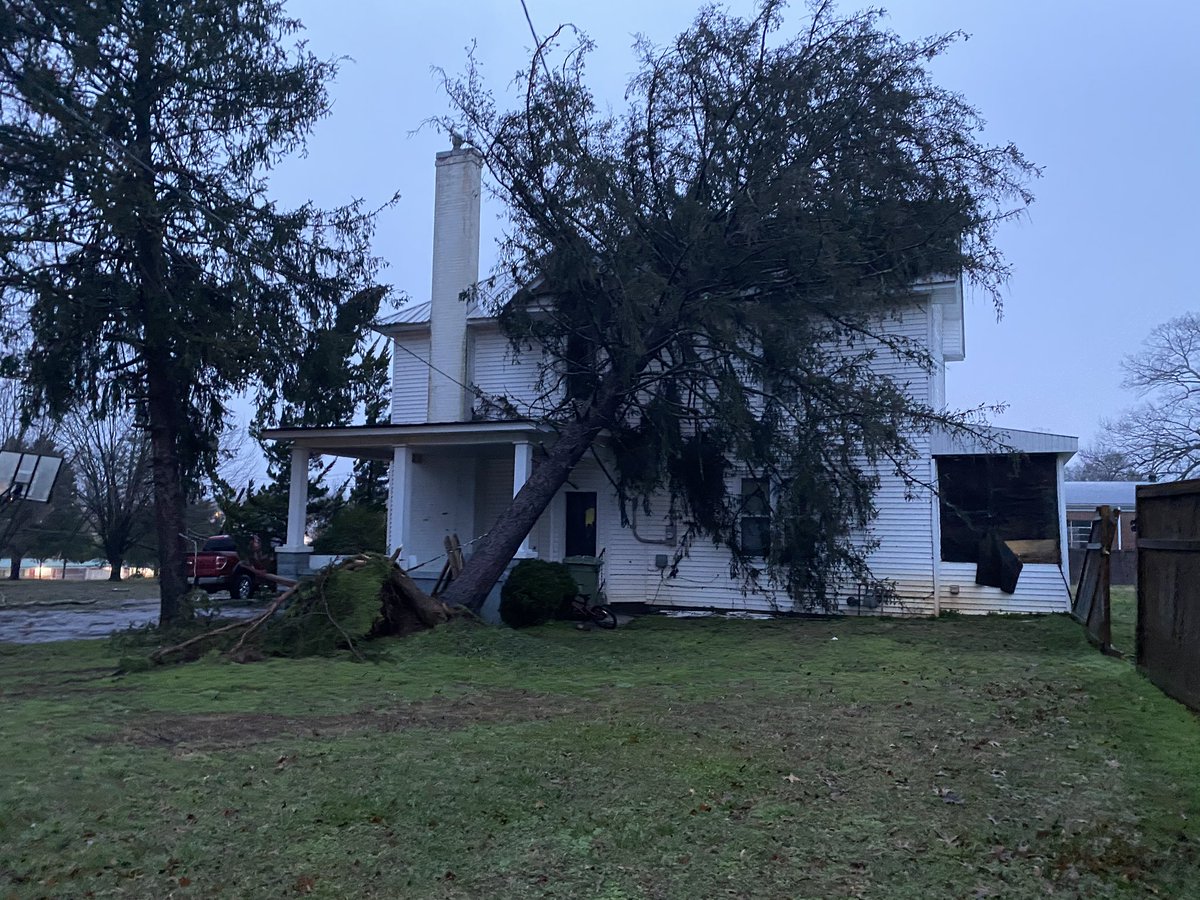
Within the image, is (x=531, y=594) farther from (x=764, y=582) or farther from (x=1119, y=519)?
(x=1119, y=519)

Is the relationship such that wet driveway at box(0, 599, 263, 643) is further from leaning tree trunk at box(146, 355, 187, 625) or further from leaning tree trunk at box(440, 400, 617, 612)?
leaning tree trunk at box(440, 400, 617, 612)

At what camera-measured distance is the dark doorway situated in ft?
63.9

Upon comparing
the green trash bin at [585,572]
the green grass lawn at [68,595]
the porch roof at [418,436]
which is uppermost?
the porch roof at [418,436]

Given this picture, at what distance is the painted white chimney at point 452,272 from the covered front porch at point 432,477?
1.17 metres

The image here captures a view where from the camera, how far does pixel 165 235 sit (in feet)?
47.5

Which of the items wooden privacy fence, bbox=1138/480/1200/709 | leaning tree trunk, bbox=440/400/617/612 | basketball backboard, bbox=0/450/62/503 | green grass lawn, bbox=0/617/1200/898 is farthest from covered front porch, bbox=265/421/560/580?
wooden privacy fence, bbox=1138/480/1200/709

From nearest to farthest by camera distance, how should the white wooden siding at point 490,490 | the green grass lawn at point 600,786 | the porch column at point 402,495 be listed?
the green grass lawn at point 600,786 → the porch column at point 402,495 → the white wooden siding at point 490,490

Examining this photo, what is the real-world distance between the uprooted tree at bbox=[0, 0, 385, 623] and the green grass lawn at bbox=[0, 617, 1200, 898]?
6.27 metres

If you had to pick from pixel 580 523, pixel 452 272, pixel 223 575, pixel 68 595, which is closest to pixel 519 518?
pixel 580 523

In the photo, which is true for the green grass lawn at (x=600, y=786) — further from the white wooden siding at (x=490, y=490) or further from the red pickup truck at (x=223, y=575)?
the red pickup truck at (x=223, y=575)

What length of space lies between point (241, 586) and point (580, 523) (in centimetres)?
1074

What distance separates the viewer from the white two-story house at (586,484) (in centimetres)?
1683

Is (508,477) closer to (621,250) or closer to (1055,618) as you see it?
(621,250)

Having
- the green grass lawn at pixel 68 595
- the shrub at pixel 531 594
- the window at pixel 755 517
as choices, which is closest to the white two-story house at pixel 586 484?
the window at pixel 755 517
